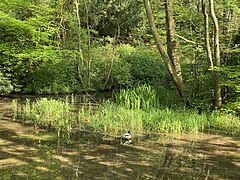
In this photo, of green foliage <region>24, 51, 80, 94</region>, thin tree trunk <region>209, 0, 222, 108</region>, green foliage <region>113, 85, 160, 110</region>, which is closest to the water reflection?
green foliage <region>113, 85, 160, 110</region>

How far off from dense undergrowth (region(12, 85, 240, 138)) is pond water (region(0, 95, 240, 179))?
35 centimetres

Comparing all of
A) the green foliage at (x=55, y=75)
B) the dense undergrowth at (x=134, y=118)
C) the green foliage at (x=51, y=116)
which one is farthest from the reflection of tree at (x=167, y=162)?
the green foliage at (x=55, y=75)

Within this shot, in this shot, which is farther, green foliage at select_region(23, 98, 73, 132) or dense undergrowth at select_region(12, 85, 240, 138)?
green foliage at select_region(23, 98, 73, 132)

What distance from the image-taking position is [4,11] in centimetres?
1234

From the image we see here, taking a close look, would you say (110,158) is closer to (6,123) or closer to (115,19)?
(6,123)

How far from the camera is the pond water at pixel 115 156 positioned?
14.9 feet

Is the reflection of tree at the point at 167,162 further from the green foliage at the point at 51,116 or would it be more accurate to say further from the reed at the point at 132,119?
the green foliage at the point at 51,116

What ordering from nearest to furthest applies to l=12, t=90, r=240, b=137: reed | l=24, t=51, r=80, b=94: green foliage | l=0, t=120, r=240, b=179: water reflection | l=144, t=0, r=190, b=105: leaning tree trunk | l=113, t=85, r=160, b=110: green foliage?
l=0, t=120, r=240, b=179: water reflection < l=12, t=90, r=240, b=137: reed < l=113, t=85, r=160, b=110: green foliage < l=144, t=0, r=190, b=105: leaning tree trunk < l=24, t=51, r=80, b=94: green foliage

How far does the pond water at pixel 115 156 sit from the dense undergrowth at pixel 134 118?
351 millimetres

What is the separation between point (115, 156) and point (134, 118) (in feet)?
6.73

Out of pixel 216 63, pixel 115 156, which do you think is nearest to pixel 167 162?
pixel 115 156

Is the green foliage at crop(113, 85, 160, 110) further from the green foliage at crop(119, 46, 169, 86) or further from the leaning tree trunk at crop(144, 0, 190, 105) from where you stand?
the green foliage at crop(119, 46, 169, 86)

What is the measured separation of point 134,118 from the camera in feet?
24.0

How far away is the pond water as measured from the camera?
4.55m
